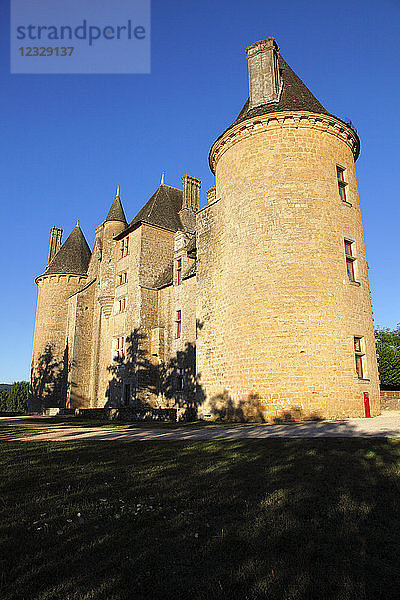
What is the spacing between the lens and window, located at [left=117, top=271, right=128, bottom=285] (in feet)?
99.7

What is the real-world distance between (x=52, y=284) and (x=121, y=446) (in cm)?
3157

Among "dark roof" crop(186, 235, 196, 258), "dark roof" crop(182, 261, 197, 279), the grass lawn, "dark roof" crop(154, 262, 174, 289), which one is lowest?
the grass lawn

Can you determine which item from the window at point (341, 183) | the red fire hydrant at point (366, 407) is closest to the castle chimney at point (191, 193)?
the window at point (341, 183)

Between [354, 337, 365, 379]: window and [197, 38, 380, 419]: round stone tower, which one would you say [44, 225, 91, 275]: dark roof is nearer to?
[197, 38, 380, 419]: round stone tower

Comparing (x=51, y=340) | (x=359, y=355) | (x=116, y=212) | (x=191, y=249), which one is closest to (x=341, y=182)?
(x=359, y=355)

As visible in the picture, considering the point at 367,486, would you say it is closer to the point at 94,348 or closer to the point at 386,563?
the point at 386,563

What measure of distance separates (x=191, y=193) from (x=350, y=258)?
1664 cm

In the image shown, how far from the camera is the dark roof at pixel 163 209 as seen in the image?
30.3 meters

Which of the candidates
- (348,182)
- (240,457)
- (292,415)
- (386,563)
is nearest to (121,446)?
(240,457)

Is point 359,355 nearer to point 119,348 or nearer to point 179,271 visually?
point 179,271

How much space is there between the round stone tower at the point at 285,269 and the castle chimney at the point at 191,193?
1098cm

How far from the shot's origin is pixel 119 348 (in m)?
29.7

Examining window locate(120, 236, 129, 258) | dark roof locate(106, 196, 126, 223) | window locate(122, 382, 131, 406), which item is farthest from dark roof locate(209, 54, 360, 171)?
window locate(122, 382, 131, 406)

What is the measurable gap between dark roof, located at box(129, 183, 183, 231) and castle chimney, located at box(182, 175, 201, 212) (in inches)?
45.1
